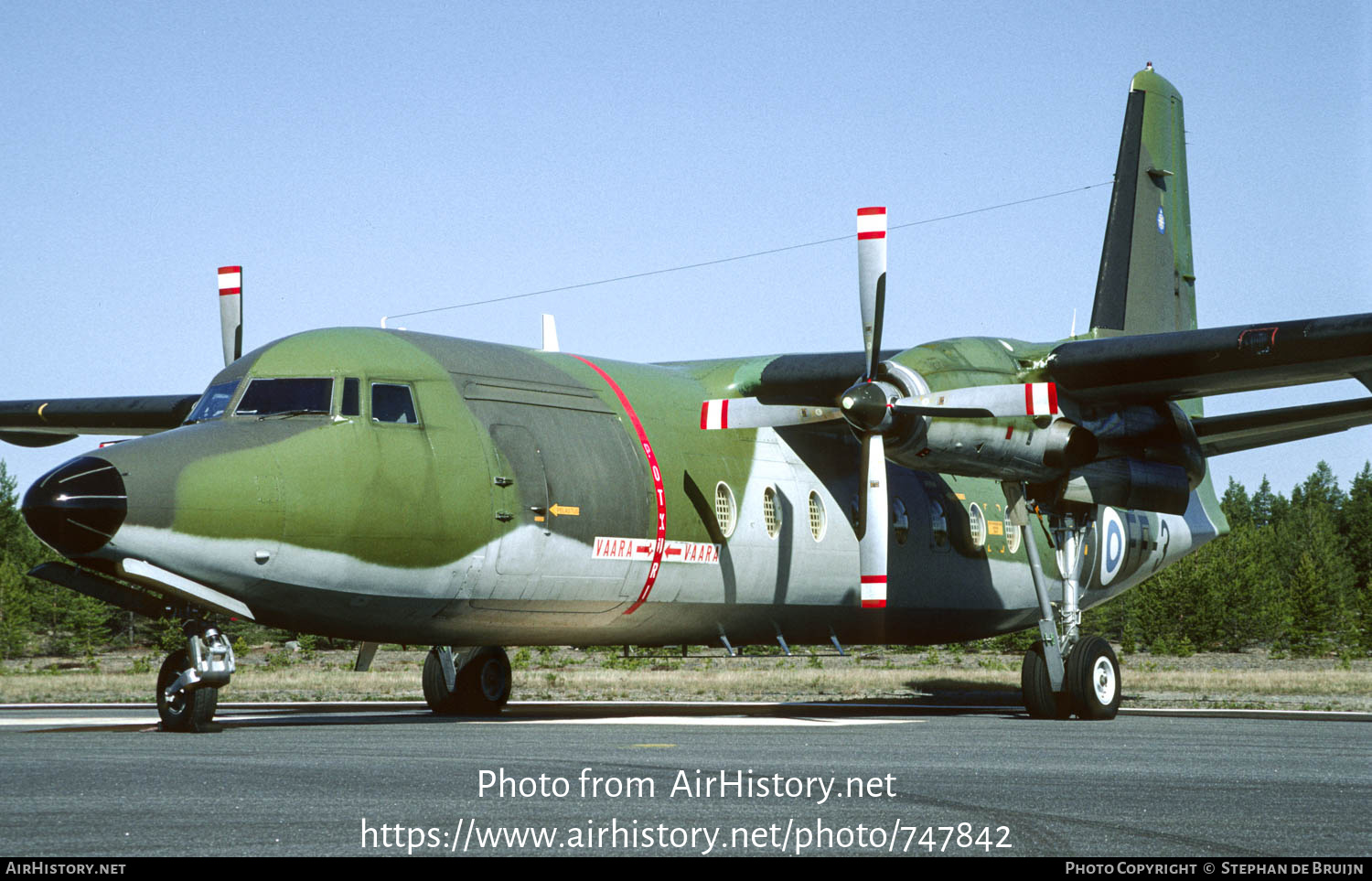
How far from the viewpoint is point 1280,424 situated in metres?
18.7

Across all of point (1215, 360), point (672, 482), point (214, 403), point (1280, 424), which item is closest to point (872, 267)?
point (672, 482)

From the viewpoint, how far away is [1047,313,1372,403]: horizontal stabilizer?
15484 millimetres

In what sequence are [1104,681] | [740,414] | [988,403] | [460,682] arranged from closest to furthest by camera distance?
[988,403] < [740,414] < [1104,681] < [460,682]

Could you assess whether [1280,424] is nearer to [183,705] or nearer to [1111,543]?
[1111,543]

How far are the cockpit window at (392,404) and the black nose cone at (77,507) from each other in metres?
2.69

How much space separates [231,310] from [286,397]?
444 cm

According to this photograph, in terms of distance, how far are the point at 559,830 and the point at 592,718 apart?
10.1 m

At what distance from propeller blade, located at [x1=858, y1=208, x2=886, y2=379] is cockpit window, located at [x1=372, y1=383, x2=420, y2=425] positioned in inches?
216

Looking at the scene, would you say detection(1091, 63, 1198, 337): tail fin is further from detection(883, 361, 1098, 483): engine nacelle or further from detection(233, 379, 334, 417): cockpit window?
detection(233, 379, 334, 417): cockpit window

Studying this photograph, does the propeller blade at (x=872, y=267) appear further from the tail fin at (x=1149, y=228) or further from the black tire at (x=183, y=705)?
the black tire at (x=183, y=705)

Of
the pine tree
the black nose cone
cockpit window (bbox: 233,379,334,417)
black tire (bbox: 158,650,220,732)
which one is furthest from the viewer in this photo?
the pine tree

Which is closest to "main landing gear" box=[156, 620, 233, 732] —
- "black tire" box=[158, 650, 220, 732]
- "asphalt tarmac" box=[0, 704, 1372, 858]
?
"black tire" box=[158, 650, 220, 732]

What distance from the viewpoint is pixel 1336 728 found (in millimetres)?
15773

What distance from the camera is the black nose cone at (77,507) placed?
11.2 m
